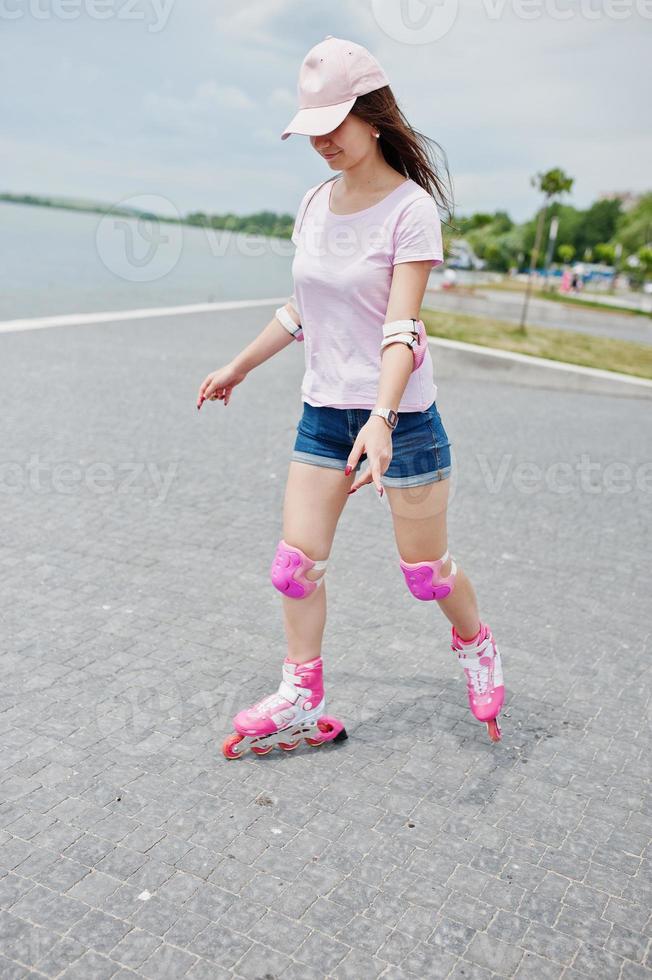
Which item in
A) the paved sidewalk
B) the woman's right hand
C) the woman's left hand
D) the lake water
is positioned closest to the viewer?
the paved sidewalk

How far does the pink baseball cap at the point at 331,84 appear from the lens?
9.05 ft

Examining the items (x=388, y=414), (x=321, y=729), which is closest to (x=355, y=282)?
(x=388, y=414)

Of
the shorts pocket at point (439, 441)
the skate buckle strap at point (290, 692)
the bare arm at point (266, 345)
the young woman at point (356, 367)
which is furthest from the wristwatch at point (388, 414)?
the skate buckle strap at point (290, 692)

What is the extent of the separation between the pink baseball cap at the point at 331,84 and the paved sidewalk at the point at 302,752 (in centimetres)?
193

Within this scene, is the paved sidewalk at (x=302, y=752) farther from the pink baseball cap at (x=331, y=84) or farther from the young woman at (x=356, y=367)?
the pink baseball cap at (x=331, y=84)

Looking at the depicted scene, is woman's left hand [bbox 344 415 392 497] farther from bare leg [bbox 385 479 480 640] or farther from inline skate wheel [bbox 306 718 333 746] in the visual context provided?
inline skate wheel [bbox 306 718 333 746]

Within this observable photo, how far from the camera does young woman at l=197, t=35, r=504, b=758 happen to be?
2.79 metres

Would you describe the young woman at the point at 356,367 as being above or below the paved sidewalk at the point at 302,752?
above

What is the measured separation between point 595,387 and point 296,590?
9.94 meters

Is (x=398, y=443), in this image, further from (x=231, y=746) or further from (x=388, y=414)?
(x=231, y=746)

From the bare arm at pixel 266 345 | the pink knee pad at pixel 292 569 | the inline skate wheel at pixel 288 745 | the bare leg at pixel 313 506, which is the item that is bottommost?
the inline skate wheel at pixel 288 745

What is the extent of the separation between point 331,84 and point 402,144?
0.94 ft

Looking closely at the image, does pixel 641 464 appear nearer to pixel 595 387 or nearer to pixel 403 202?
pixel 595 387

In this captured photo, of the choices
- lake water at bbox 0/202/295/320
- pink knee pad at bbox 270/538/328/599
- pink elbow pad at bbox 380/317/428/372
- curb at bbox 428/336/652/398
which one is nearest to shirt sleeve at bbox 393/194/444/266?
pink elbow pad at bbox 380/317/428/372
